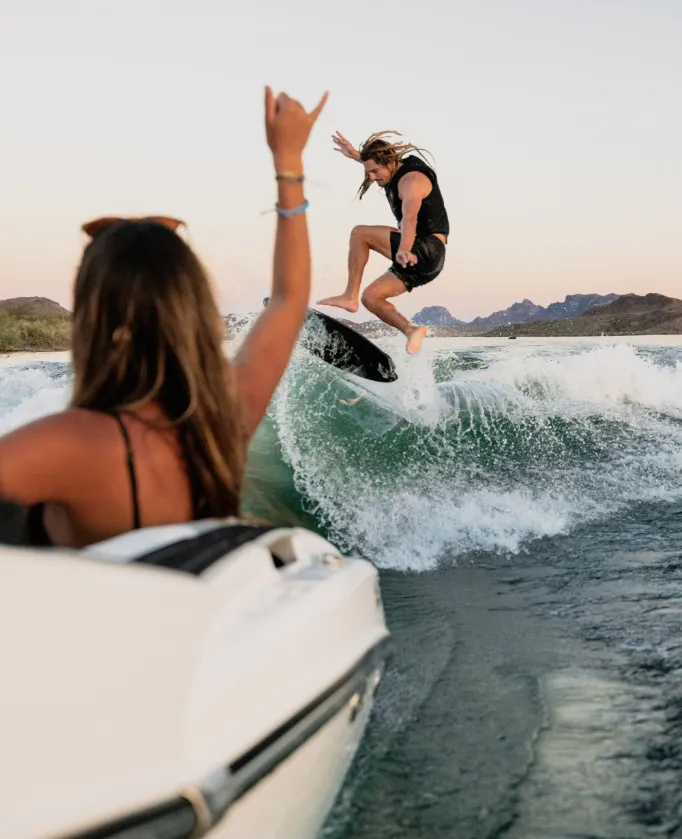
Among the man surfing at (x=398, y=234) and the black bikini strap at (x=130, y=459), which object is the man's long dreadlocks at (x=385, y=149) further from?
the black bikini strap at (x=130, y=459)

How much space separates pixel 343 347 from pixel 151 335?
6.36 metres

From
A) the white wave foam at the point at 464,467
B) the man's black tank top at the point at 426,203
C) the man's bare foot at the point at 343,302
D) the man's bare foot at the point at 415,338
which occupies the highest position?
the man's black tank top at the point at 426,203

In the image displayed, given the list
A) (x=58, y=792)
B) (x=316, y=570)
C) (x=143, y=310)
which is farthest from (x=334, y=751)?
(x=143, y=310)

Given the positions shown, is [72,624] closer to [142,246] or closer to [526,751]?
[142,246]

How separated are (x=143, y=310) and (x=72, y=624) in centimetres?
67

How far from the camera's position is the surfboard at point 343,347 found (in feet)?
26.4

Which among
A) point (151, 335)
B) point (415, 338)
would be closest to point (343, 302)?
point (415, 338)

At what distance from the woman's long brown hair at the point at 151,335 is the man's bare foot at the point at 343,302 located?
5.62 m

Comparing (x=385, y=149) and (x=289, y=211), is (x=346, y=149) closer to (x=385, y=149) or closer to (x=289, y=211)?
(x=385, y=149)

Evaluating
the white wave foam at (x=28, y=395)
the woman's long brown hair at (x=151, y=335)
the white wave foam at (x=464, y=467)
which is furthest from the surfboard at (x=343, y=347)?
the woman's long brown hair at (x=151, y=335)

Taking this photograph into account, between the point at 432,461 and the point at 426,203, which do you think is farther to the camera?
the point at 432,461

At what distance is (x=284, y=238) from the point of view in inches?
89.2

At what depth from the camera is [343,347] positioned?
323 inches

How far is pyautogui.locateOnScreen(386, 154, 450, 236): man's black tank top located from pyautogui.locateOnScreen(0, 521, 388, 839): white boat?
5452 mm
